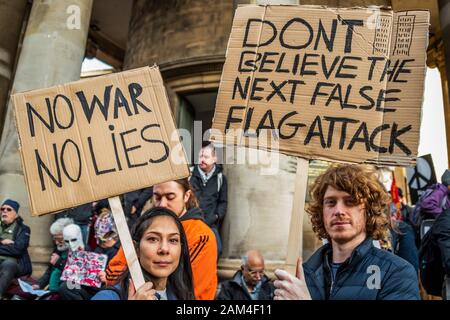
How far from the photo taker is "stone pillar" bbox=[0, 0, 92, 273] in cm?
654

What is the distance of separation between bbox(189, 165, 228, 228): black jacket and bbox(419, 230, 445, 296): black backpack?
283 cm

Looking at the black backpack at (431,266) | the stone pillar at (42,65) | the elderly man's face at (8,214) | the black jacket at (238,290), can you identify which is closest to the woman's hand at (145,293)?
the black jacket at (238,290)

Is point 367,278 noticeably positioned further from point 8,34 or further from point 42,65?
point 8,34

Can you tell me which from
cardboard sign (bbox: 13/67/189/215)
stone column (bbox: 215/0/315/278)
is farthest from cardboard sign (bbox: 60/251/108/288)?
cardboard sign (bbox: 13/67/189/215)

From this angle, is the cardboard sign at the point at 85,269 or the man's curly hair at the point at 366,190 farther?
the cardboard sign at the point at 85,269

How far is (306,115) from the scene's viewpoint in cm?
251

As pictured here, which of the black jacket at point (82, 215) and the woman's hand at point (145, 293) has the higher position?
the black jacket at point (82, 215)

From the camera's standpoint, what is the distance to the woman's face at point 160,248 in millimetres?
2293

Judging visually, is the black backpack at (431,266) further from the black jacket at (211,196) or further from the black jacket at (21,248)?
the black jacket at (21,248)

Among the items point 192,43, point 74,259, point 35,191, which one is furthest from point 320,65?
point 192,43

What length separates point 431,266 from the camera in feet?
11.4

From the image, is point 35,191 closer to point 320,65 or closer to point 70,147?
point 70,147

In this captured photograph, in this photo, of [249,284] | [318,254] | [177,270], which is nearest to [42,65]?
[249,284]

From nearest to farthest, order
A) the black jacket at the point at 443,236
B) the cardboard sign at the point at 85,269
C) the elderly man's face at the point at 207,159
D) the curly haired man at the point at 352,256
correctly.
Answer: the curly haired man at the point at 352,256 → the black jacket at the point at 443,236 → the cardboard sign at the point at 85,269 → the elderly man's face at the point at 207,159
